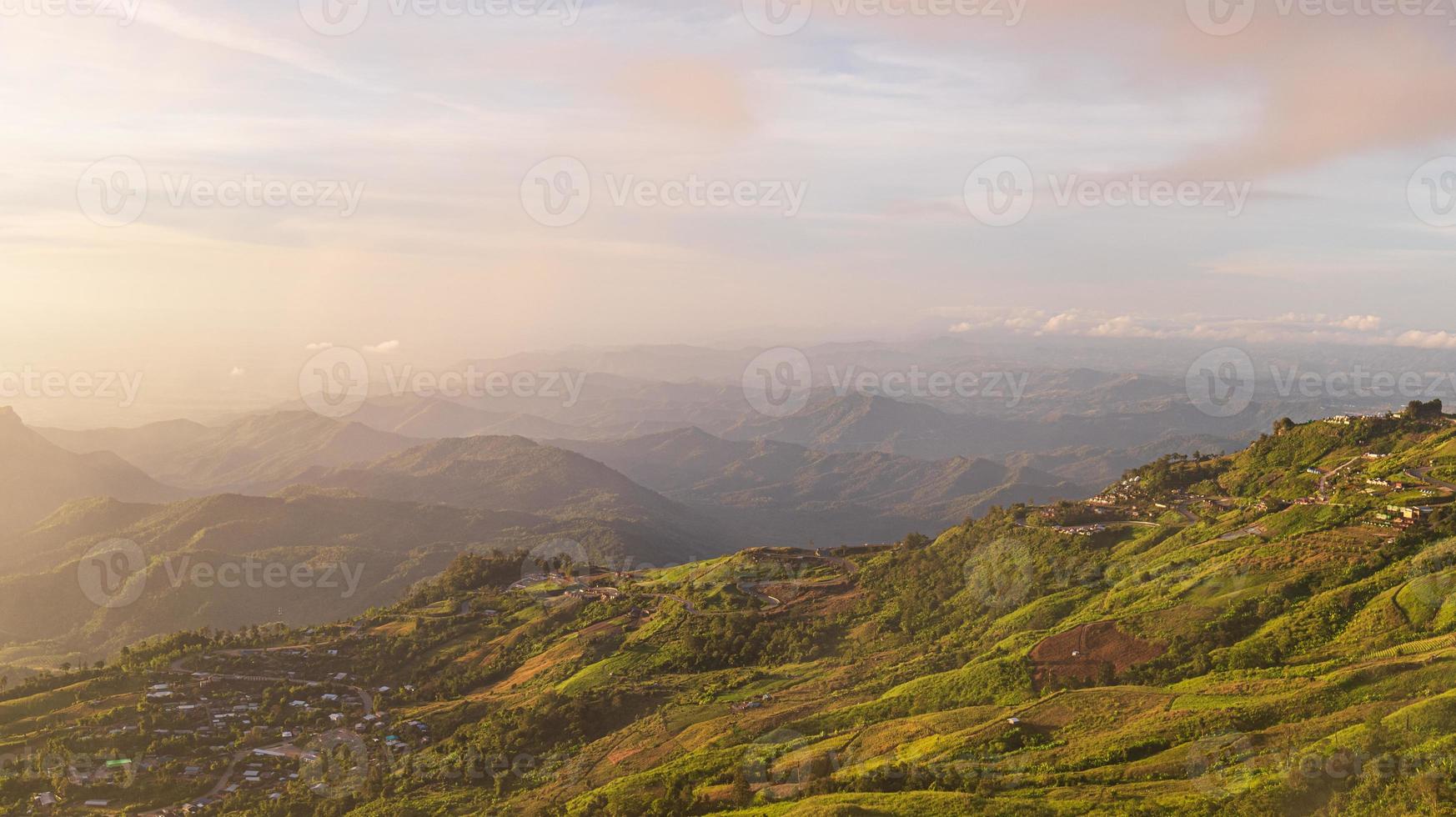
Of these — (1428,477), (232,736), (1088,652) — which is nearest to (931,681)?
(1088,652)

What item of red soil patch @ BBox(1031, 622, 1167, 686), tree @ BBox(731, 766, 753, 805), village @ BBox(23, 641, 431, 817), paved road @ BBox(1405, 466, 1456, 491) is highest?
paved road @ BBox(1405, 466, 1456, 491)

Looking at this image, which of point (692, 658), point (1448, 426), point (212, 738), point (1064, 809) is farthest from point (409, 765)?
point (1448, 426)

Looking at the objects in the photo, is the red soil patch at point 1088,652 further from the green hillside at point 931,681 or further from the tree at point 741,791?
the tree at point 741,791

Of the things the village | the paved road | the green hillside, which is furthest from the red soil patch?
the village

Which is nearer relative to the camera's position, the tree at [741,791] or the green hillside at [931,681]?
the green hillside at [931,681]

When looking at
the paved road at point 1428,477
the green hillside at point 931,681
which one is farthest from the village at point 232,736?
the paved road at point 1428,477

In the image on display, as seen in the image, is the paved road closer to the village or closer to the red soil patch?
the red soil patch
